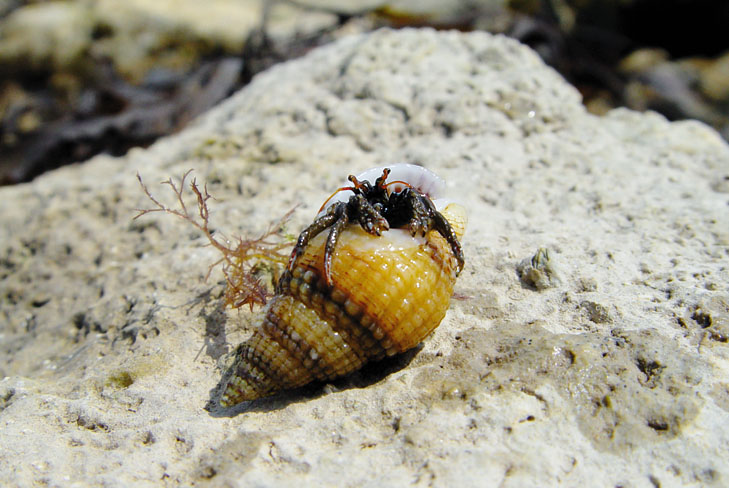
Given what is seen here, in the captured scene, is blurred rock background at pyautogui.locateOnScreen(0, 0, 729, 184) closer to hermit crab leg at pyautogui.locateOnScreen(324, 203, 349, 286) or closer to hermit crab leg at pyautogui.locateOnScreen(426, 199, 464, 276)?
hermit crab leg at pyautogui.locateOnScreen(324, 203, 349, 286)

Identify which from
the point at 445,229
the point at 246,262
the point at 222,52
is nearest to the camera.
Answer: the point at 445,229

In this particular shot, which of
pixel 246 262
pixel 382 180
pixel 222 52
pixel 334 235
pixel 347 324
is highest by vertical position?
pixel 382 180

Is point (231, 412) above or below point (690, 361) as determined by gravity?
below

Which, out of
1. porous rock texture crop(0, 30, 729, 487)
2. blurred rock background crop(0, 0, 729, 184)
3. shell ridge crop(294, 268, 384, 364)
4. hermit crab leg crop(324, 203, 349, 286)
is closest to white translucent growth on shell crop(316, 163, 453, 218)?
hermit crab leg crop(324, 203, 349, 286)

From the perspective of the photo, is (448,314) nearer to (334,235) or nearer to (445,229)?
(445,229)

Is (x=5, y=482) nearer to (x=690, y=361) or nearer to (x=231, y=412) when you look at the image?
(x=231, y=412)

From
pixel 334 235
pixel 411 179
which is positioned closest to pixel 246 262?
pixel 334 235

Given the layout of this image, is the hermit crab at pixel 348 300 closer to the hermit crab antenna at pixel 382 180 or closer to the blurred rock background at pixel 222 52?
the hermit crab antenna at pixel 382 180

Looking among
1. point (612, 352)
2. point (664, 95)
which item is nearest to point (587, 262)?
point (612, 352)
